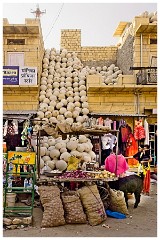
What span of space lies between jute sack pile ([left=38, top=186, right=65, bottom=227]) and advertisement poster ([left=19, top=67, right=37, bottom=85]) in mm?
9050

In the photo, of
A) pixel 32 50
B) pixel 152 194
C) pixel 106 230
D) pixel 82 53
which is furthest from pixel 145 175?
pixel 82 53

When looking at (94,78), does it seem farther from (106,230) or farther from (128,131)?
(106,230)

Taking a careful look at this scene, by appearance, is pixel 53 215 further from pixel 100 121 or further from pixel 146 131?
pixel 146 131

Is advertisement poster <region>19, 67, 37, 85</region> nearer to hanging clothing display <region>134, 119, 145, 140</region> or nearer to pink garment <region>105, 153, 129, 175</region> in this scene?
hanging clothing display <region>134, 119, 145, 140</region>

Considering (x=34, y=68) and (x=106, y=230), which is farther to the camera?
(x=34, y=68)

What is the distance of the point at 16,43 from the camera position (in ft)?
54.6

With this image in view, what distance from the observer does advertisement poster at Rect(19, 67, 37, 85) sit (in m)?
15.0

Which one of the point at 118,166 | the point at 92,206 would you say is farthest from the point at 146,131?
the point at 92,206

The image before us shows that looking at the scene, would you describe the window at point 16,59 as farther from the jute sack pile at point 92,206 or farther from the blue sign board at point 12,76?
the jute sack pile at point 92,206

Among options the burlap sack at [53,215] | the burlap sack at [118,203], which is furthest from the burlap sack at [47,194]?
the burlap sack at [118,203]

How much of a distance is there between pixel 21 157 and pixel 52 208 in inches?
61.1

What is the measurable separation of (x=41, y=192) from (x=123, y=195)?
1942 mm

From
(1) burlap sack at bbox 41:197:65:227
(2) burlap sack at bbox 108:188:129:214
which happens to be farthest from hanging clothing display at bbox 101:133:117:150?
(1) burlap sack at bbox 41:197:65:227

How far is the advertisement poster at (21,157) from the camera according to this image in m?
7.29
